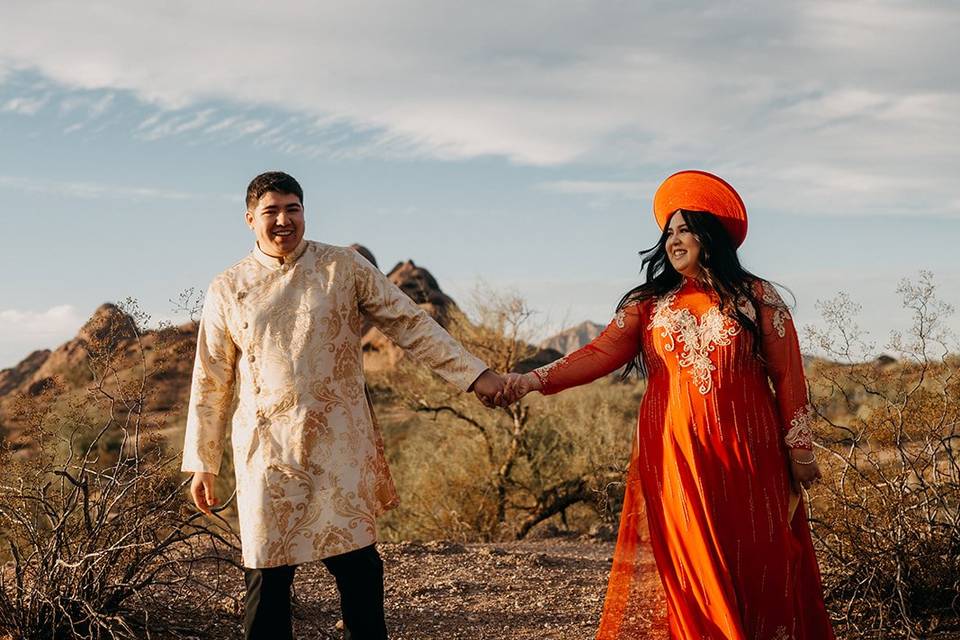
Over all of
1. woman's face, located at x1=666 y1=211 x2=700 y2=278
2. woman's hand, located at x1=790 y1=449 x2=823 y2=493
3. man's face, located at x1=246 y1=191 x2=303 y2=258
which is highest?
man's face, located at x1=246 y1=191 x2=303 y2=258

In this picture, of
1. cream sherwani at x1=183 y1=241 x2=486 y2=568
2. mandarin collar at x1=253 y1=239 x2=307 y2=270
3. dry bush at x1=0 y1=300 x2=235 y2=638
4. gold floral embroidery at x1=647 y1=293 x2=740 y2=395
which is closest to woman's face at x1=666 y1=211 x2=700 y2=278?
gold floral embroidery at x1=647 y1=293 x2=740 y2=395

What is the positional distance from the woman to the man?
1.06 m

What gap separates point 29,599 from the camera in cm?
471

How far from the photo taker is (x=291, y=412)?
141 inches

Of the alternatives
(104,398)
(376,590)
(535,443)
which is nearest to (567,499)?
(535,443)

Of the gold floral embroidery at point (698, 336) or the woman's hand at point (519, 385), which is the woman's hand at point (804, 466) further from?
the woman's hand at point (519, 385)

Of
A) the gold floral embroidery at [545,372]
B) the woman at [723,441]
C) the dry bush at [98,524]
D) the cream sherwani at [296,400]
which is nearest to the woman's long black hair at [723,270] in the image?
the woman at [723,441]

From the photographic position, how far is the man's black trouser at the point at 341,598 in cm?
360

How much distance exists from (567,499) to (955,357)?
7.18 m

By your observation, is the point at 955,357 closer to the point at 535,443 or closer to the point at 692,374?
the point at 692,374

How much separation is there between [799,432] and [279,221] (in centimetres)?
208

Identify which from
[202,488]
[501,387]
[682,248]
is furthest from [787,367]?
[202,488]

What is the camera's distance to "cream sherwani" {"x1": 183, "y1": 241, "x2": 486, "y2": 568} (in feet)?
11.7

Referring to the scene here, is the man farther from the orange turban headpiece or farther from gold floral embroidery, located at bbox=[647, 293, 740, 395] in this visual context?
the orange turban headpiece
